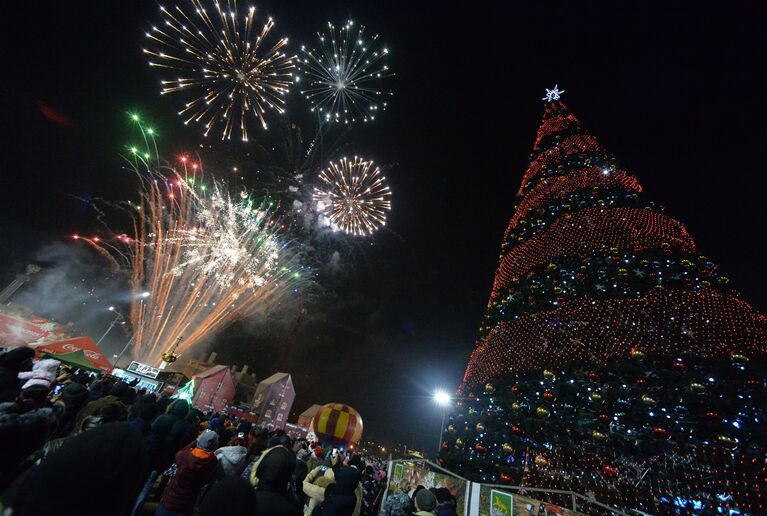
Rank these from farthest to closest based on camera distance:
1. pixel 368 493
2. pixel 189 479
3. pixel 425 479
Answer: pixel 368 493
pixel 425 479
pixel 189 479

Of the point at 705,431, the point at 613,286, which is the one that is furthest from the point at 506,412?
the point at 613,286

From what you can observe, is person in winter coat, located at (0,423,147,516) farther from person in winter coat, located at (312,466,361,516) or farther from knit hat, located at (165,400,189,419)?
knit hat, located at (165,400,189,419)

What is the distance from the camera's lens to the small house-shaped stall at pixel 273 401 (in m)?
38.5

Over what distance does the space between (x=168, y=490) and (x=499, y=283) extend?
26.4 feet

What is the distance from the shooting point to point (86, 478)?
1466 mm

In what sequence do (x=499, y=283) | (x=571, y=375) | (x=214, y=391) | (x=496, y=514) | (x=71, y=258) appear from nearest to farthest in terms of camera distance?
(x=496, y=514), (x=571, y=375), (x=499, y=283), (x=71, y=258), (x=214, y=391)

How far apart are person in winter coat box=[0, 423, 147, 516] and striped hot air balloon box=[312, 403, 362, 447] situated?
20531 millimetres

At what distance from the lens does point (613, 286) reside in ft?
20.1

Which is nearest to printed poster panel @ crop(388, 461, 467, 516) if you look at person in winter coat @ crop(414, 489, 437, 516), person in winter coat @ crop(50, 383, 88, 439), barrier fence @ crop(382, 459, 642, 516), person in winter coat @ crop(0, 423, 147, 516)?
barrier fence @ crop(382, 459, 642, 516)

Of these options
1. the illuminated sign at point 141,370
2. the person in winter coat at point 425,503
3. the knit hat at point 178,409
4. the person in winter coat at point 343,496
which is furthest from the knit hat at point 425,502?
the illuminated sign at point 141,370

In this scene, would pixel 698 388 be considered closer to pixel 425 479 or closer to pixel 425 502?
pixel 425 502

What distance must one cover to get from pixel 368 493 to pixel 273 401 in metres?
34.1

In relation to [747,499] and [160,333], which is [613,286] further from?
[160,333]

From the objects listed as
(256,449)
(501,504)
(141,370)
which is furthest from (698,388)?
(141,370)
